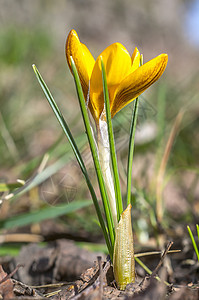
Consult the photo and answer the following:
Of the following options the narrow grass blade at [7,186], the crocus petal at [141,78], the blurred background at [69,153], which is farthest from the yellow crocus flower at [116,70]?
the narrow grass blade at [7,186]

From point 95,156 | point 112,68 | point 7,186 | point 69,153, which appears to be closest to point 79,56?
point 112,68

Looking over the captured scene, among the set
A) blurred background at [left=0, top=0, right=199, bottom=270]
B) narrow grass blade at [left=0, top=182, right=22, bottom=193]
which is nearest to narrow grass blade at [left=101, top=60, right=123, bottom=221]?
blurred background at [left=0, top=0, right=199, bottom=270]

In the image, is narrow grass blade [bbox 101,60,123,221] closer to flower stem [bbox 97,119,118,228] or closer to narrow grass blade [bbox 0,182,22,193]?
flower stem [bbox 97,119,118,228]

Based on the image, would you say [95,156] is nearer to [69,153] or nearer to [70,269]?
[70,269]

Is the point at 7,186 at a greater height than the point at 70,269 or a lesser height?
greater

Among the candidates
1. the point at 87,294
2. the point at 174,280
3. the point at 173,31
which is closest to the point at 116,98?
the point at 87,294

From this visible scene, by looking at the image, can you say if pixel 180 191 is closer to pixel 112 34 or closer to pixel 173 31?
pixel 112 34

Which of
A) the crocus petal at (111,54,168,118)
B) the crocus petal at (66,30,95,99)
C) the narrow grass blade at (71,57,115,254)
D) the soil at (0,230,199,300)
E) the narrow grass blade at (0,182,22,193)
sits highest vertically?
the crocus petal at (66,30,95,99)
